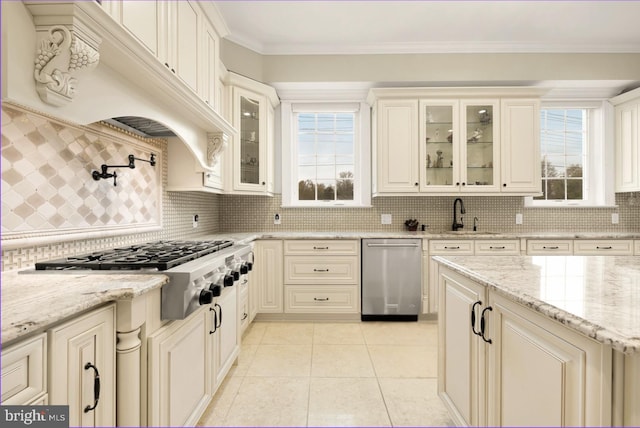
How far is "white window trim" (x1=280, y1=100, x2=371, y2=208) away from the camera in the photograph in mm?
3764

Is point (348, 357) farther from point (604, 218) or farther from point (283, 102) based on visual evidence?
point (604, 218)

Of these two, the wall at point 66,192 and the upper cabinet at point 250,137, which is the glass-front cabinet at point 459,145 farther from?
the wall at point 66,192

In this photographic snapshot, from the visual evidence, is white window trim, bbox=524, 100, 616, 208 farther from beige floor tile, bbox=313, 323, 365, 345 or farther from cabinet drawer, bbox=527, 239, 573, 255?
beige floor tile, bbox=313, 323, 365, 345

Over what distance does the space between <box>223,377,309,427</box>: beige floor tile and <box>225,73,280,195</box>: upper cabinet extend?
5.85 ft

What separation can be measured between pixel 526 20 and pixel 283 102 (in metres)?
2.56

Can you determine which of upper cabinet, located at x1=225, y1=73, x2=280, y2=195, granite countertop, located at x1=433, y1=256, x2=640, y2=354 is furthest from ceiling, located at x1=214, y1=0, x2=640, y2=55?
granite countertop, located at x1=433, y1=256, x2=640, y2=354

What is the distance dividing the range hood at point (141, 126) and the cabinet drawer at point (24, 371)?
133cm

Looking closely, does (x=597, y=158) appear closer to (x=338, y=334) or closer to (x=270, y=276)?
(x=338, y=334)

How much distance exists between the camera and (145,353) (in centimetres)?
112

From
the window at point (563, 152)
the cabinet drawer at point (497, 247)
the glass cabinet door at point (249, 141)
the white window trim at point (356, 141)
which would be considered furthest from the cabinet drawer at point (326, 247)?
the window at point (563, 152)

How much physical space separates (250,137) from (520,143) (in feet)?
9.54

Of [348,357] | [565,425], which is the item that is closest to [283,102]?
[348,357]

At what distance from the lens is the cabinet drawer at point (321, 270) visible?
318 centimetres
